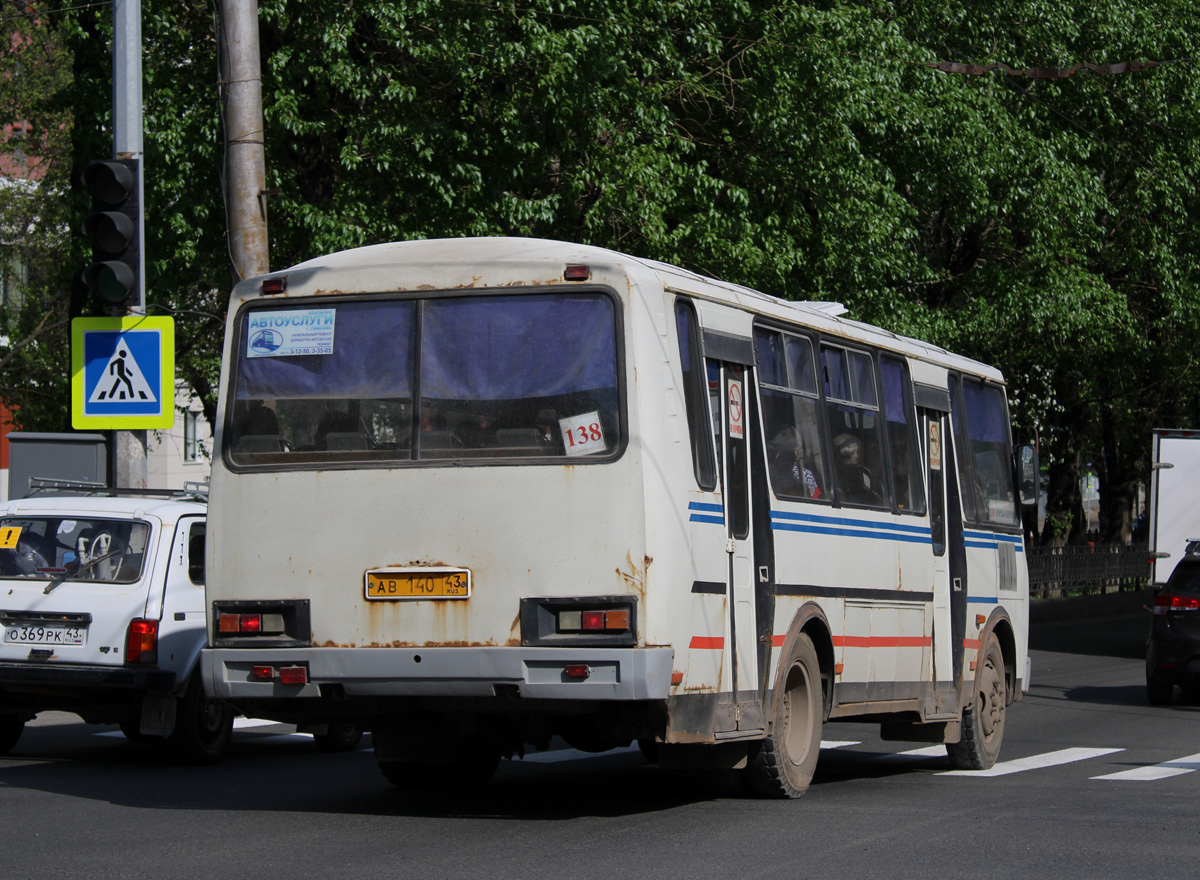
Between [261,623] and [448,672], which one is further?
[261,623]

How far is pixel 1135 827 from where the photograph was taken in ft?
28.8

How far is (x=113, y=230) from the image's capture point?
40.9ft

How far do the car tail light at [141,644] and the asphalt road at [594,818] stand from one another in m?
0.77

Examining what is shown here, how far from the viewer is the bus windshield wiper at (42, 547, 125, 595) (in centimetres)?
1164

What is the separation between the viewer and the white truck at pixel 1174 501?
24.9 m

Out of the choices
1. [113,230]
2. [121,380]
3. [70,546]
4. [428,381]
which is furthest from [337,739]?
[428,381]

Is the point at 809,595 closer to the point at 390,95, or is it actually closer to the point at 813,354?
the point at 813,354

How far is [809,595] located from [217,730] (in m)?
4.89

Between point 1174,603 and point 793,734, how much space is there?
9.69 metres

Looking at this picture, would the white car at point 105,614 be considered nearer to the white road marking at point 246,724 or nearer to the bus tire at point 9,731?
the bus tire at point 9,731

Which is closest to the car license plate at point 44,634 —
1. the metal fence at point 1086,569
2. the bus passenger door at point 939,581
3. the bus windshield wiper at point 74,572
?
the bus windshield wiper at point 74,572

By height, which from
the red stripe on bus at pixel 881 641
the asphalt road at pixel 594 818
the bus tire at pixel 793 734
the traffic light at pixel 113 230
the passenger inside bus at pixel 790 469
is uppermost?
the traffic light at pixel 113 230

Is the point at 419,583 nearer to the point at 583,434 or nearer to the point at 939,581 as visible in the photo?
the point at 583,434

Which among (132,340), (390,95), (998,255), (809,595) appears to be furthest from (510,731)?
(998,255)
